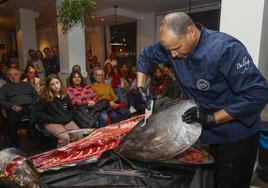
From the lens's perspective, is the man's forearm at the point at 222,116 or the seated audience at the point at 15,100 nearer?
the man's forearm at the point at 222,116

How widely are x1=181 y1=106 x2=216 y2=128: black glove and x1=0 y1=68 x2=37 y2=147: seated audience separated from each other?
2631mm

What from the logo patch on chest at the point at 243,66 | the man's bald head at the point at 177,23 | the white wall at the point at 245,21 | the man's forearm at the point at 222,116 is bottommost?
the man's forearm at the point at 222,116

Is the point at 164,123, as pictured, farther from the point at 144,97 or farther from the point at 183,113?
the point at 144,97

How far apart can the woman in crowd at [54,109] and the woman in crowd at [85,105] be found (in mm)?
176

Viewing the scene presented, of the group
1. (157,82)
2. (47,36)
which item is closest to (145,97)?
(157,82)

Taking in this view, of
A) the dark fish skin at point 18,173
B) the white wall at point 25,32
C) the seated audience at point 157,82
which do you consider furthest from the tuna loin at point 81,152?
the white wall at point 25,32

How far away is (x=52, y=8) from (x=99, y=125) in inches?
222

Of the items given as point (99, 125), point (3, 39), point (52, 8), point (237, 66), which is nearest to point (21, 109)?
point (99, 125)

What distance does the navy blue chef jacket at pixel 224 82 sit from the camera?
1.01 m

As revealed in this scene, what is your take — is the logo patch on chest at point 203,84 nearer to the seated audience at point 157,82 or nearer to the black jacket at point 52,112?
the black jacket at point 52,112

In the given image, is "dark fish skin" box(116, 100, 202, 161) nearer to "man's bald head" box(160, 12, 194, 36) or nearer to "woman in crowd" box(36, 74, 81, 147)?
"man's bald head" box(160, 12, 194, 36)

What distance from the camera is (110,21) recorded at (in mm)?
8531

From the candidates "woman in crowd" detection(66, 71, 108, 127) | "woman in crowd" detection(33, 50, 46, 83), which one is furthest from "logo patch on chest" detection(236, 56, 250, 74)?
"woman in crowd" detection(33, 50, 46, 83)

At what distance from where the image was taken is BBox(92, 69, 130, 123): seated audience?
3.52 meters
